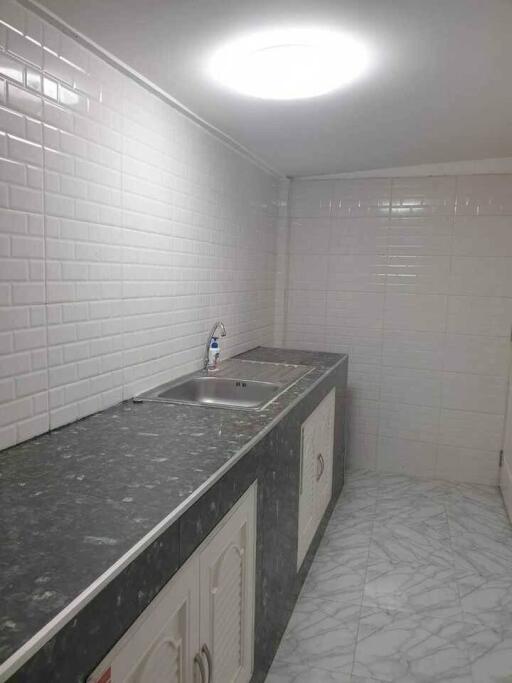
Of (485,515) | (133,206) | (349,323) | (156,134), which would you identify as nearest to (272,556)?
(133,206)

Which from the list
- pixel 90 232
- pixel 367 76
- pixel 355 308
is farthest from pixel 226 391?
pixel 355 308

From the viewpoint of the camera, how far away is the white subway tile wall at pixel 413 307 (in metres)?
3.37

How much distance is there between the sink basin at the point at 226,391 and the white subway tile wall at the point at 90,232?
4.3 inches

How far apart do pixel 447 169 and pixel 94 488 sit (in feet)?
9.98

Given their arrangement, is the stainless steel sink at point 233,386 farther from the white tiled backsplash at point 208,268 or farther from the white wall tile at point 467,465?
the white wall tile at point 467,465

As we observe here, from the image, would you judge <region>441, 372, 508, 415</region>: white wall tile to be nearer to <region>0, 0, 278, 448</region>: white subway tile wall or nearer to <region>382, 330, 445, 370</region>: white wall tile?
<region>382, 330, 445, 370</region>: white wall tile

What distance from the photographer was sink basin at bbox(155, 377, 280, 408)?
2.38 meters

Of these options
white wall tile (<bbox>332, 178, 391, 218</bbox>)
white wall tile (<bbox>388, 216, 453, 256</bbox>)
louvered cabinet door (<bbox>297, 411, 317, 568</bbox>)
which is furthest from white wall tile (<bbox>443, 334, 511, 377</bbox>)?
louvered cabinet door (<bbox>297, 411, 317, 568</bbox>)

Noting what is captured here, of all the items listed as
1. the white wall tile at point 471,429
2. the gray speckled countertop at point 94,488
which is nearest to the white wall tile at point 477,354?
the white wall tile at point 471,429

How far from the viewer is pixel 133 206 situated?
196cm

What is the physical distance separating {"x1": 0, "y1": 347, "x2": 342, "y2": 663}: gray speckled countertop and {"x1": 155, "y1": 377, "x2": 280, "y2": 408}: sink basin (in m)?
0.45

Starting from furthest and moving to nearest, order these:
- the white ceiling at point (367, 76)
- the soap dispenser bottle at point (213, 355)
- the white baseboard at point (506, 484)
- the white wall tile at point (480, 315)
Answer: the white wall tile at point (480, 315), the white baseboard at point (506, 484), the soap dispenser bottle at point (213, 355), the white ceiling at point (367, 76)

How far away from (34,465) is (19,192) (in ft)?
2.38

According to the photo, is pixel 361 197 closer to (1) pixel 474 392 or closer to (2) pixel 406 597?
(1) pixel 474 392
